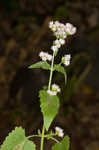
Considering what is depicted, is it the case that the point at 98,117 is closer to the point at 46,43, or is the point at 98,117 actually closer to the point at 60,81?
the point at 60,81

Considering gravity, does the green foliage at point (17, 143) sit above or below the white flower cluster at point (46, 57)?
below

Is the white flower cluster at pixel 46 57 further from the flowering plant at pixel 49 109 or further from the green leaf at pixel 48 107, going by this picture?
the green leaf at pixel 48 107

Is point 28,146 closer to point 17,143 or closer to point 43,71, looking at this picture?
point 17,143

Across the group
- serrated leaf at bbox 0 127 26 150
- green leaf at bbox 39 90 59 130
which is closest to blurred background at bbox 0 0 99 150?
serrated leaf at bbox 0 127 26 150

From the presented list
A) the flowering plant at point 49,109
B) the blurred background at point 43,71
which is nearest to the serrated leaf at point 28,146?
the flowering plant at point 49,109

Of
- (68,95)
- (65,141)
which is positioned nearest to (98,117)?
(68,95)
